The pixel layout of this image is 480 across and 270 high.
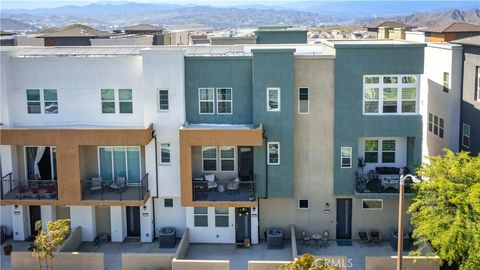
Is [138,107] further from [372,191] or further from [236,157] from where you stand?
[372,191]

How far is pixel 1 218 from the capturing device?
2719 centimetres

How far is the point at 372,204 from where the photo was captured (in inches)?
1029

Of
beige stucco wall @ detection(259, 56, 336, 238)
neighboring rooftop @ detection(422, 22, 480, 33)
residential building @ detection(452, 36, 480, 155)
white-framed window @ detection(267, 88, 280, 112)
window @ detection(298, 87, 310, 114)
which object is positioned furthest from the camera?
neighboring rooftop @ detection(422, 22, 480, 33)

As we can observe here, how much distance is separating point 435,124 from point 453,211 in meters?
11.2

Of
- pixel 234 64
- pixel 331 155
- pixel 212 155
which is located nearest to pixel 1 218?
pixel 212 155

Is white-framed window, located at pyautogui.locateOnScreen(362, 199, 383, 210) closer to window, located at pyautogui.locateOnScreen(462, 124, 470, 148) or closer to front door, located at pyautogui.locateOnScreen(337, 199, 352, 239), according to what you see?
front door, located at pyautogui.locateOnScreen(337, 199, 352, 239)

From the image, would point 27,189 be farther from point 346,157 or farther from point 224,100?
point 346,157

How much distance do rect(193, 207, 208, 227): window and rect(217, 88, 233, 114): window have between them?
4.61m

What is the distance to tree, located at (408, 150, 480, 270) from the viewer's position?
19.0 metres

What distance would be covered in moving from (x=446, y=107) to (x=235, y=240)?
12.6m

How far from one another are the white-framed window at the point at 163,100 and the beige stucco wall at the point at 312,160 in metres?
5.80

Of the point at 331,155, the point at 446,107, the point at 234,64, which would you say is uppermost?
the point at 234,64

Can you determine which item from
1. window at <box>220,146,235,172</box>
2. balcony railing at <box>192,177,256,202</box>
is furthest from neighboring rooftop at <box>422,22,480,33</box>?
balcony railing at <box>192,177,256,202</box>

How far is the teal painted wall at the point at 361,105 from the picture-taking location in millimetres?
24734
